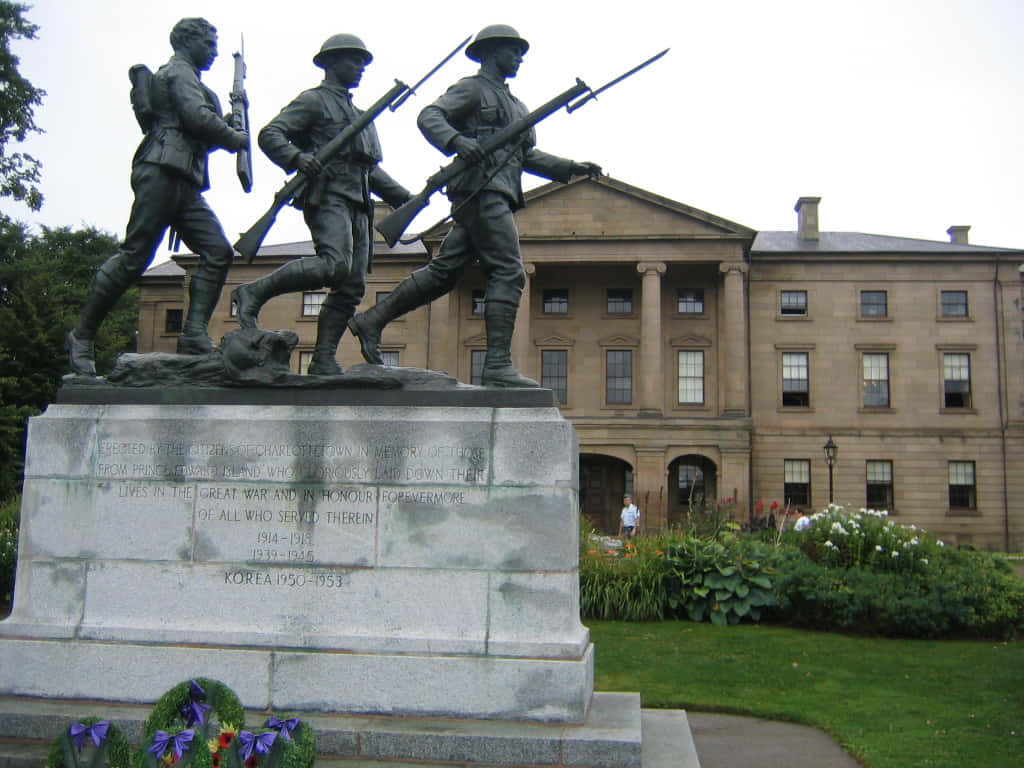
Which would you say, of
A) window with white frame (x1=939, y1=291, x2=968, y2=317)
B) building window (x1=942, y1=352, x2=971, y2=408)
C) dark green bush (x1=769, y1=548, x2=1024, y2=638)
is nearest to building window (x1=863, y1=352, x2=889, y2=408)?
building window (x1=942, y1=352, x2=971, y2=408)

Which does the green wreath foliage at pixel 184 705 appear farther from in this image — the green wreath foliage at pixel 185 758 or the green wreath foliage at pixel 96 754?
the green wreath foliage at pixel 185 758

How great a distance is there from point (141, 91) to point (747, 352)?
43.1m

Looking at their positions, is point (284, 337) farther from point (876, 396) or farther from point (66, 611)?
point (876, 396)

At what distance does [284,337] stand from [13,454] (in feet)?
83.9

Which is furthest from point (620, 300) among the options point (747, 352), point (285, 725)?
point (285, 725)

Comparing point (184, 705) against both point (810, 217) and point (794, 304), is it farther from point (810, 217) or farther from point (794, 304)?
point (810, 217)

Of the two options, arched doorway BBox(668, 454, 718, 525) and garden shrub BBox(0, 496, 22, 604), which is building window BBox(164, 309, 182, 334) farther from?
garden shrub BBox(0, 496, 22, 604)

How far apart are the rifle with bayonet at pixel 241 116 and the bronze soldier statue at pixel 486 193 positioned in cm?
141

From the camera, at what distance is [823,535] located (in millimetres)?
17391

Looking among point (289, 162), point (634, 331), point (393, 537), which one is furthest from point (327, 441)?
point (634, 331)

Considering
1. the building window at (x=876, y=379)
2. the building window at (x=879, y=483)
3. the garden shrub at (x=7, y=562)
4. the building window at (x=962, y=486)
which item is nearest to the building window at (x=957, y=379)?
the building window at (x=876, y=379)

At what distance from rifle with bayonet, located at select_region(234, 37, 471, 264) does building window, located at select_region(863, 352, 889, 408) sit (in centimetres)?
4395

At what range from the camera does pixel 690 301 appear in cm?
4934

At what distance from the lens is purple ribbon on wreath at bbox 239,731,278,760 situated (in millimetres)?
4750
